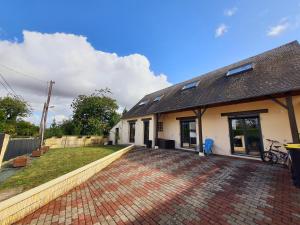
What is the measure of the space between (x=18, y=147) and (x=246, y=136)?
13.8m

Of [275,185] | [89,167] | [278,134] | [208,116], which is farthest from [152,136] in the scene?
[275,185]

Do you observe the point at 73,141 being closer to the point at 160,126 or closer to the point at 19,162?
the point at 19,162

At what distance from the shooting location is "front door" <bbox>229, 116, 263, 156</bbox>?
7.37 m

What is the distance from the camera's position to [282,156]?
6160 millimetres

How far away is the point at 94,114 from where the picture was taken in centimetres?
2103

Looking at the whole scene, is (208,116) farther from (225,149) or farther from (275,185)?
(275,185)

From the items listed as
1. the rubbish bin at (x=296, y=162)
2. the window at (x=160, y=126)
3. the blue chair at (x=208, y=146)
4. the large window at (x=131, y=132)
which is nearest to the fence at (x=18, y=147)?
the large window at (x=131, y=132)

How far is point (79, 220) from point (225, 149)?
7.62 metres

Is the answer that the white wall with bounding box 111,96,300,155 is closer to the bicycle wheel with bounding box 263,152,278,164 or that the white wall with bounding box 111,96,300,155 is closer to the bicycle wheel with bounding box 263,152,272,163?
the bicycle wheel with bounding box 263,152,272,163

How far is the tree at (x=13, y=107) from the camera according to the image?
2777 centimetres

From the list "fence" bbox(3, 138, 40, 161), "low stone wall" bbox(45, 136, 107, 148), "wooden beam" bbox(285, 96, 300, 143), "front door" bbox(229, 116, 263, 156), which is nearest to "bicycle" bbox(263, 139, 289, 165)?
"front door" bbox(229, 116, 263, 156)

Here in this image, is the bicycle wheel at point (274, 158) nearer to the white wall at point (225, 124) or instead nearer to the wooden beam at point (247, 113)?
the white wall at point (225, 124)

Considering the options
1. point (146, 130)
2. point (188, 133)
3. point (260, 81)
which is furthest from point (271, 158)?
point (146, 130)

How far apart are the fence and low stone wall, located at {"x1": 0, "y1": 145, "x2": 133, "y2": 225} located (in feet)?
21.3
